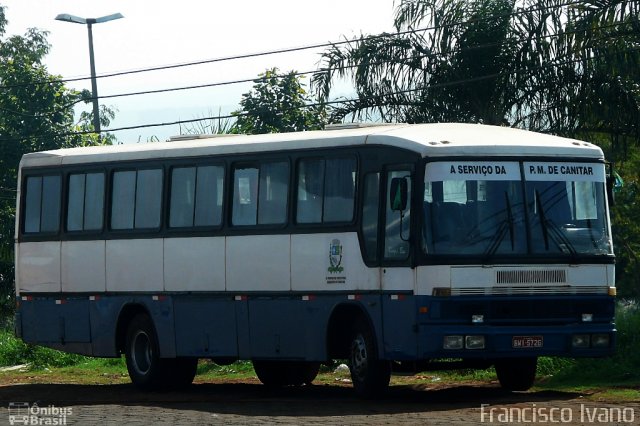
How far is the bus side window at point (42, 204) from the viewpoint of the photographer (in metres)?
23.1

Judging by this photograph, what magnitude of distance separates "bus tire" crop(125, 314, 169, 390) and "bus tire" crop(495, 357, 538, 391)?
4.87 metres

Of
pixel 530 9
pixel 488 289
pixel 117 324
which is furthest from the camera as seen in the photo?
pixel 530 9

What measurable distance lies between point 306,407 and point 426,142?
3176 millimetres

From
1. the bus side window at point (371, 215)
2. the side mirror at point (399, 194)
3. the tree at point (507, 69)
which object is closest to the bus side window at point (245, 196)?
the bus side window at point (371, 215)

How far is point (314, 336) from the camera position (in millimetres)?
18719

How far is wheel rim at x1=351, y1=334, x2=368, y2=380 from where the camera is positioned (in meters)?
17.9

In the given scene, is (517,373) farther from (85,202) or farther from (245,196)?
(85,202)

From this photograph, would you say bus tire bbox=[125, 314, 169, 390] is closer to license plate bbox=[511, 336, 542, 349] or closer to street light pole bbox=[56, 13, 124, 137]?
license plate bbox=[511, 336, 542, 349]

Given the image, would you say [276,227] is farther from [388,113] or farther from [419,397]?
[388,113]

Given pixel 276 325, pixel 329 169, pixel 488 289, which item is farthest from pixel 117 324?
pixel 488 289

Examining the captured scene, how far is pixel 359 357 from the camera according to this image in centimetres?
1805

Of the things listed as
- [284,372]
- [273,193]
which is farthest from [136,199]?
[284,372]

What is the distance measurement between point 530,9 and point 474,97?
177cm

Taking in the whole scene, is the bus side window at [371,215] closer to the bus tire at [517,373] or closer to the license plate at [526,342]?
the license plate at [526,342]
